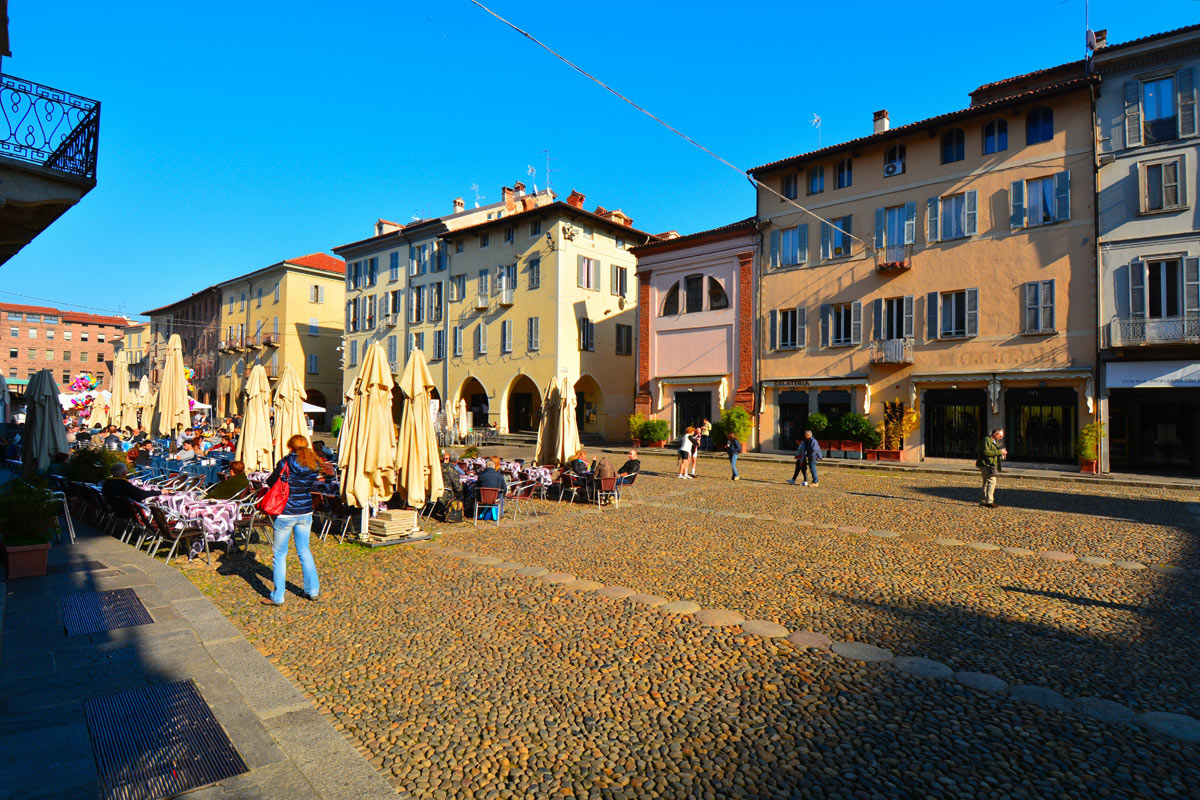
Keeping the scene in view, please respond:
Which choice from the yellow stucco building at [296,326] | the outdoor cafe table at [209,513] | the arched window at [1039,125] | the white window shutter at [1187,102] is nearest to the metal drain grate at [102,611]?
the outdoor cafe table at [209,513]

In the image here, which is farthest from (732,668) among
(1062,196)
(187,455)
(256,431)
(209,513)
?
(1062,196)

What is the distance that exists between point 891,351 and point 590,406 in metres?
→ 17.3

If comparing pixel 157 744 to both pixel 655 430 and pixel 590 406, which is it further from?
pixel 590 406

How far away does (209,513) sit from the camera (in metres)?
8.19

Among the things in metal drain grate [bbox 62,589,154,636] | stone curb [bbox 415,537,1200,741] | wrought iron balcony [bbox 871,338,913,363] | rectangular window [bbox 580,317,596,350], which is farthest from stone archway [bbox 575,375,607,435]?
metal drain grate [bbox 62,589,154,636]

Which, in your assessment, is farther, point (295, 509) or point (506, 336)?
point (506, 336)

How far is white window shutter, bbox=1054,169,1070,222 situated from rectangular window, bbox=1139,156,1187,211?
1909mm

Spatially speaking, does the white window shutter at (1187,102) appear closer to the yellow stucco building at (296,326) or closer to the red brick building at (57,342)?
the yellow stucco building at (296,326)

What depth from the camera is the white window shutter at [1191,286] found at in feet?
65.8

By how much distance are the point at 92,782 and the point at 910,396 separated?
26.1 metres

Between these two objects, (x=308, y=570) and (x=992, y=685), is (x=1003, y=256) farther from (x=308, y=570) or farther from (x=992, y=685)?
(x=308, y=570)

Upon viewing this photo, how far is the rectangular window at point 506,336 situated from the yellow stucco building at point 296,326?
735 inches

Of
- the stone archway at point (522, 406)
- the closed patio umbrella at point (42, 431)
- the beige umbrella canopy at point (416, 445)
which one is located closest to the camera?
the beige umbrella canopy at point (416, 445)

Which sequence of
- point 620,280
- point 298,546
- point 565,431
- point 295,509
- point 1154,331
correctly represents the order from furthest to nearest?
point 620,280 → point 1154,331 → point 565,431 → point 298,546 → point 295,509
